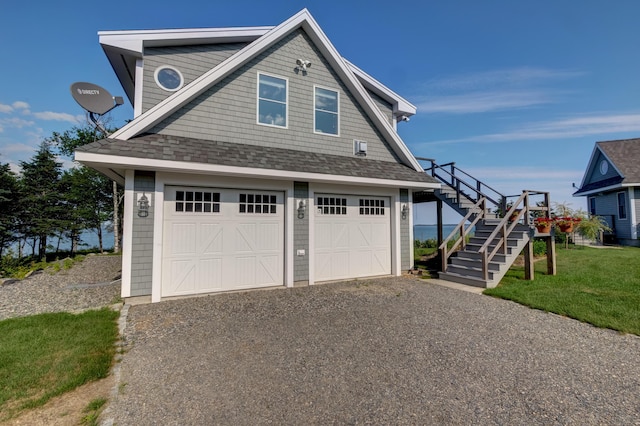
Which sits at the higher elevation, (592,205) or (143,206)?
(592,205)

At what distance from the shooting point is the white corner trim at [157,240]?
596cm

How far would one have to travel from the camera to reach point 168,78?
7.17 meters

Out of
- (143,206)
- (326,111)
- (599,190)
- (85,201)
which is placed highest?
(326,111)

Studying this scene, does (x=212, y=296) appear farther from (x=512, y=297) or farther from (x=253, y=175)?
(x=512, y=297)

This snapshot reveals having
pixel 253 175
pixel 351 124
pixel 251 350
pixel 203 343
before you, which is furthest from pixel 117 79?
pixel 251 350

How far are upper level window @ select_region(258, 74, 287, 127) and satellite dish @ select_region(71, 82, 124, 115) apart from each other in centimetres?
380

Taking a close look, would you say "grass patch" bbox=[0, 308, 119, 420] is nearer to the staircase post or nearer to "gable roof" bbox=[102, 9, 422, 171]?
"gable roof" bbox=[102, 9, 422, 171]

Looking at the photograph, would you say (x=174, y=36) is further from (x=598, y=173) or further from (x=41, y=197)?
(x=598, y=173)

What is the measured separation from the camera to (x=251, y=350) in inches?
149

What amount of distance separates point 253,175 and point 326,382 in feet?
15.5

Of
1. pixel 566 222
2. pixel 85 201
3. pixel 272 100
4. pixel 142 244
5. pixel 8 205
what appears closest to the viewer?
pixel 142 244

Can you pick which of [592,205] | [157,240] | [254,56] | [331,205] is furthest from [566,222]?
[592,205]

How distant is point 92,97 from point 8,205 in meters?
12.3

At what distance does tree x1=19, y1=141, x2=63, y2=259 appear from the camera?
15748 millimetres
